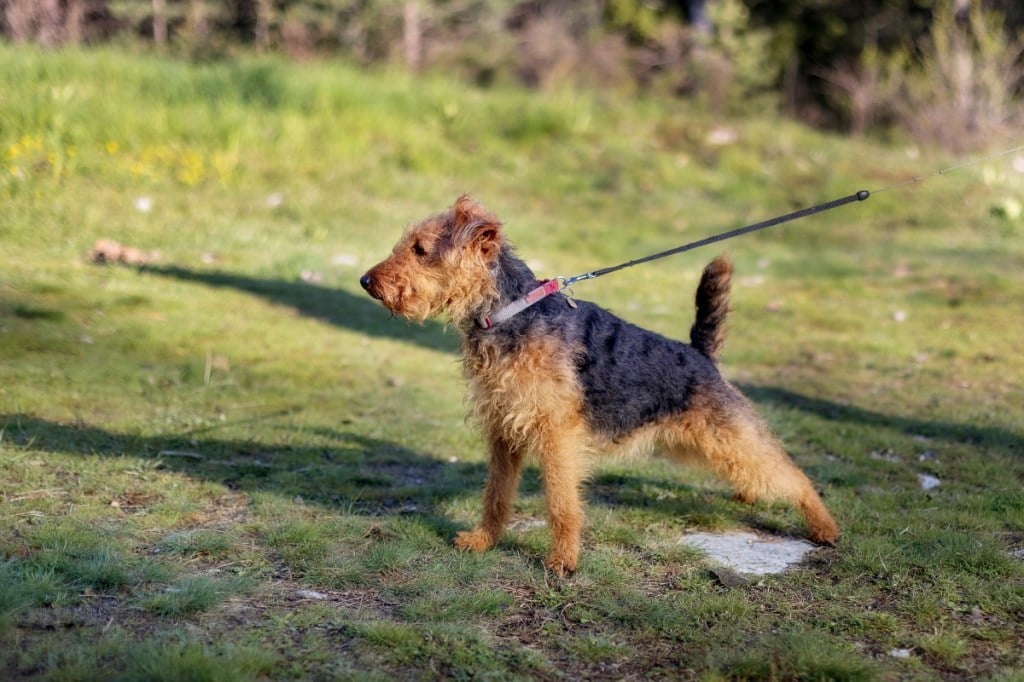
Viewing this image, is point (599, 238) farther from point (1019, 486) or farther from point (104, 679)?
point (104, 679)

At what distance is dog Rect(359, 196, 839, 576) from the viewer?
15.2ft

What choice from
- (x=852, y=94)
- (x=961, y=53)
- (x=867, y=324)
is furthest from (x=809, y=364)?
(x=852, y=94)

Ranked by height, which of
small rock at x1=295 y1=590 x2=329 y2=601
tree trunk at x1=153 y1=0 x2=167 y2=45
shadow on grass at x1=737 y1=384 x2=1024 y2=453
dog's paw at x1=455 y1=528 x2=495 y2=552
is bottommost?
small rock at x1=295 y1=590 x2=329 y2=601

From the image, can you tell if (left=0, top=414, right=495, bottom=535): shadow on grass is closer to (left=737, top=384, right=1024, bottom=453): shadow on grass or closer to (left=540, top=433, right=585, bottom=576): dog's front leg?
(left=540, top=433, right=585, bottom=576): dog's front leg

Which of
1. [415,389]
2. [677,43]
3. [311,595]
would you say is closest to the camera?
[311,595]

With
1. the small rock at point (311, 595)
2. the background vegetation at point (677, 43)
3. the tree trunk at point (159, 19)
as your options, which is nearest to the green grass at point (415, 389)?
the small rock at point (311, 595)

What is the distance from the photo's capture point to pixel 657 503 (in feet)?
18.8

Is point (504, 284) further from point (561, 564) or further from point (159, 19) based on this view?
point (159, 19)

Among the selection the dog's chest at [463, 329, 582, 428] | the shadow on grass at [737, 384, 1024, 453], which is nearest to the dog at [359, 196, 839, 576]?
the dog's chest at [463, 329, 582, 428]

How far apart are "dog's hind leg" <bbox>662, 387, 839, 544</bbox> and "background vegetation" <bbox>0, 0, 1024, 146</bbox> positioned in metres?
15.0

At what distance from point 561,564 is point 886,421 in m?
3.99

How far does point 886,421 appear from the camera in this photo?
7.61 metres

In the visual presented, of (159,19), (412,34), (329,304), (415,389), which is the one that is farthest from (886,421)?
(159,19)

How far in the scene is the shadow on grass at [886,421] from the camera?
7039 mm
